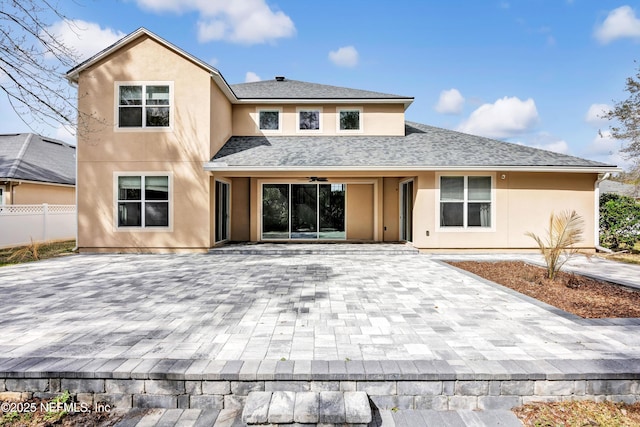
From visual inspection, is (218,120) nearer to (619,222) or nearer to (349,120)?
(349,120)

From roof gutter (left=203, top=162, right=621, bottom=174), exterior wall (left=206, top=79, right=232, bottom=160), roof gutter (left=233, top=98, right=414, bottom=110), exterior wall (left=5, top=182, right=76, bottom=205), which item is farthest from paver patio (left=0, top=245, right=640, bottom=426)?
exterior wall (left=5, top=182, right=76, bottom=205)

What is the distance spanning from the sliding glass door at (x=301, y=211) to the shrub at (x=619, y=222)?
9.74m

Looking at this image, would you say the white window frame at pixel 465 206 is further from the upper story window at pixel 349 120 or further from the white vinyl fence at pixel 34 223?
the white vinyl fence at pixel 34 223

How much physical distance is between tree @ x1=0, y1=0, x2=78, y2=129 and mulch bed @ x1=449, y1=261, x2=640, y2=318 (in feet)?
32.9

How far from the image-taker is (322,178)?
41.5ft

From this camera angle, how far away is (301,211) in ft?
41.5

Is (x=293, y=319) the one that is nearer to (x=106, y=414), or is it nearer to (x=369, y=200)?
(x=106, y=414)

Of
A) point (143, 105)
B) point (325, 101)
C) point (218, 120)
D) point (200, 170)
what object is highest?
point (325, 101)

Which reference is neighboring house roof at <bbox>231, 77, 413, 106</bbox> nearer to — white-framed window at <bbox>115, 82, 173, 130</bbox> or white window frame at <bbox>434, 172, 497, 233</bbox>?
white-framed window at <bbox>115, 82, 173, 130</bbox>

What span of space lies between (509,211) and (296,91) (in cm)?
964

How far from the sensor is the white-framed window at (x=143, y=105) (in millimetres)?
10414

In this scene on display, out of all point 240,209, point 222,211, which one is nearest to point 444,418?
point 222,211

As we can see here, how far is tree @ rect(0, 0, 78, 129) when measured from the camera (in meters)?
5.91

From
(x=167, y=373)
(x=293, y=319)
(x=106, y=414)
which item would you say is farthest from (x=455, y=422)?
(x=106, y=414)
